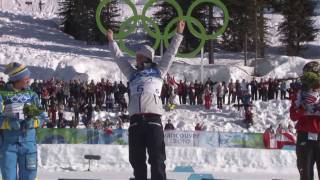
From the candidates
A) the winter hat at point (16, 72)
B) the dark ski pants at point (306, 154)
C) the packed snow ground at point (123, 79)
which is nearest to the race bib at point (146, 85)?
the winter hat at point (16, 72)

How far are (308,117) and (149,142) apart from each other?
5.16 ft

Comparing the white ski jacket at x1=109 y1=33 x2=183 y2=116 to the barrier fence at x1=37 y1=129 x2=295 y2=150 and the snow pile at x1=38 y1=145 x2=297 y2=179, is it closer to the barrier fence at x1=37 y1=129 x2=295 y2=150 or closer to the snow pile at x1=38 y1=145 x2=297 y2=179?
the snow pile at x1=38 y1=145 x2=297 y2=179

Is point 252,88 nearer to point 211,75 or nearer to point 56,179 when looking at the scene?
point 211,75

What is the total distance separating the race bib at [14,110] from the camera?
5852 millimetres

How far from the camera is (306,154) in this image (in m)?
5.90

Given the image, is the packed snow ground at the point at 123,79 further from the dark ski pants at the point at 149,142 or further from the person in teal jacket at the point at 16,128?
the dark ski pants at the point at 149,142

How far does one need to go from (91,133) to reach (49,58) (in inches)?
934

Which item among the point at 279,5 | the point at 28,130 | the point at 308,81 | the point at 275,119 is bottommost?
the point at 275,119

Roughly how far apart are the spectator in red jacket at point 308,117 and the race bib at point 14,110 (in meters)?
2.53

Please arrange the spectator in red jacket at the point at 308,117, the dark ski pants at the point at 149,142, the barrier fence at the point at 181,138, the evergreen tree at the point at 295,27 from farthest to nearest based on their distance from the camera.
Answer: the evergreen tree at the point at 295,27 < the barrier fence at the point at 181,138 < the spectator in red jacket at the point at 308,117 < the dark ski pants at the point at 149,142

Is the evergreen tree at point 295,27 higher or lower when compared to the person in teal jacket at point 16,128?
higher

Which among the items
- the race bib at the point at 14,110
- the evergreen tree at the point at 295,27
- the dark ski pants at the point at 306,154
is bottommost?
the dark ski pants at the point at 306,154

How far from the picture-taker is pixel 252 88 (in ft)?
80.1

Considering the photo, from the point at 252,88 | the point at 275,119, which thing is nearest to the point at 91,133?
the point at 275,119
